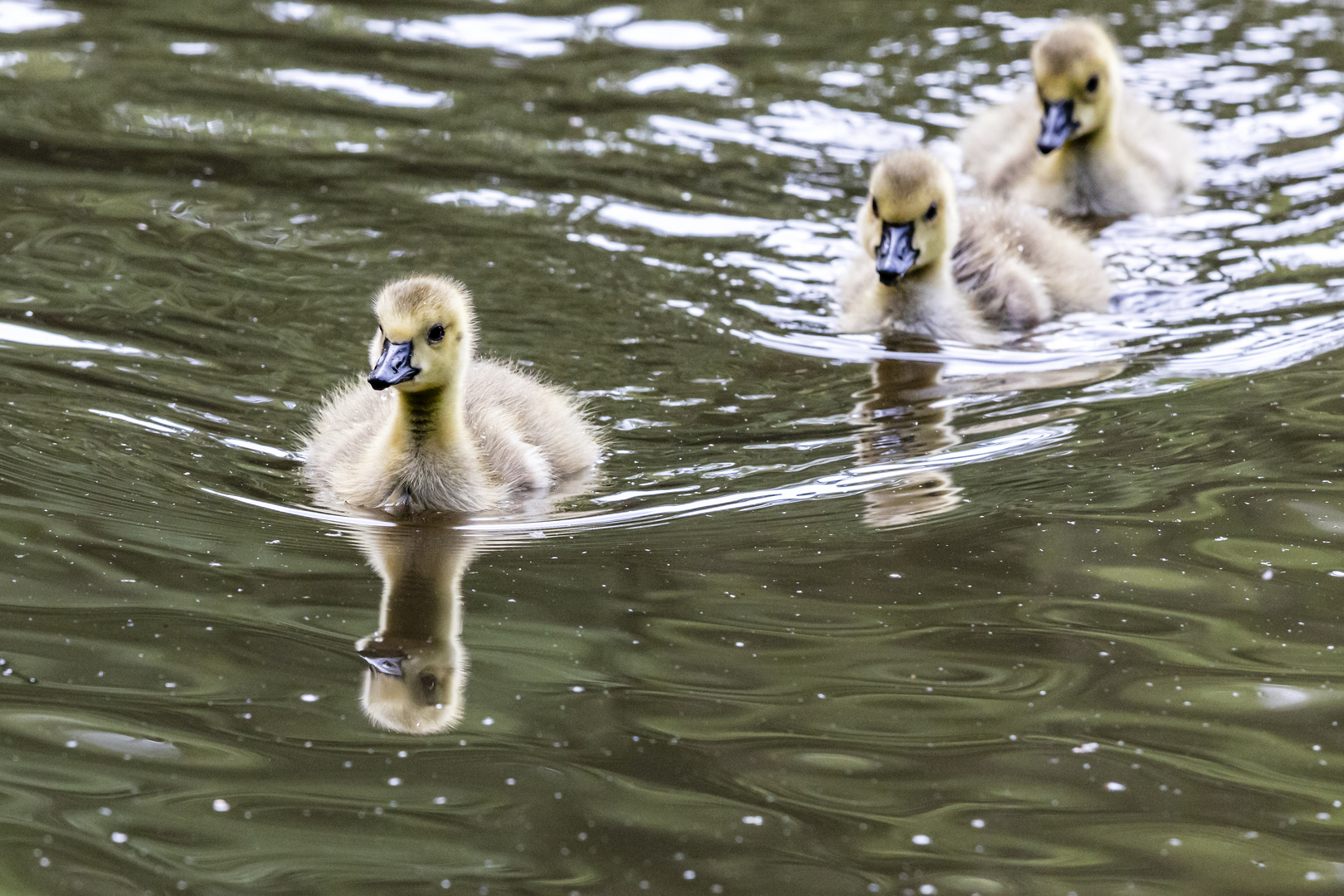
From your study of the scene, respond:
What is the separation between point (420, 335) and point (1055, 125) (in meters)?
4.12

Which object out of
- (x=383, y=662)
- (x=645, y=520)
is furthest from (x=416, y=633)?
(x=645, y=520)

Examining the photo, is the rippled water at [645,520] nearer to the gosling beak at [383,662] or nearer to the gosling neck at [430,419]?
the gosling beak at [383,662]

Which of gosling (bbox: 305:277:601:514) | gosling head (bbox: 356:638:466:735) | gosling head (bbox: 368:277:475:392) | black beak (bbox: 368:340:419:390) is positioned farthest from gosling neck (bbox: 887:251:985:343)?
gosling head (bbox: 356:638:466:735)

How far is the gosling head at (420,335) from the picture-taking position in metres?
4.84

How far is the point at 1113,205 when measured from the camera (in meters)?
8.30

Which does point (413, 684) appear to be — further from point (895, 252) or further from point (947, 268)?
point (947, 268)

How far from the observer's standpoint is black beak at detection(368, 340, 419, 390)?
4.74m

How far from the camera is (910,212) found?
6.57 meters

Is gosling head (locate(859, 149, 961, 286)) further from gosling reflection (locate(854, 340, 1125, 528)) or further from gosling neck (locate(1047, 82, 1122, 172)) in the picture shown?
gosling neck (locate(1047, 82, 1122, 172))

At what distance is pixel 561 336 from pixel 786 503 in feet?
6.03

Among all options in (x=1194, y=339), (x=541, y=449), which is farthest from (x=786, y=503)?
(x=1194, y=339)

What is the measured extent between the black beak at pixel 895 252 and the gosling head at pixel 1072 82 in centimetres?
164

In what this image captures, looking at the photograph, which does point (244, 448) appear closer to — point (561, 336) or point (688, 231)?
point (561, 336)

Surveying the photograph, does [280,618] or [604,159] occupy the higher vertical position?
[604,159]
